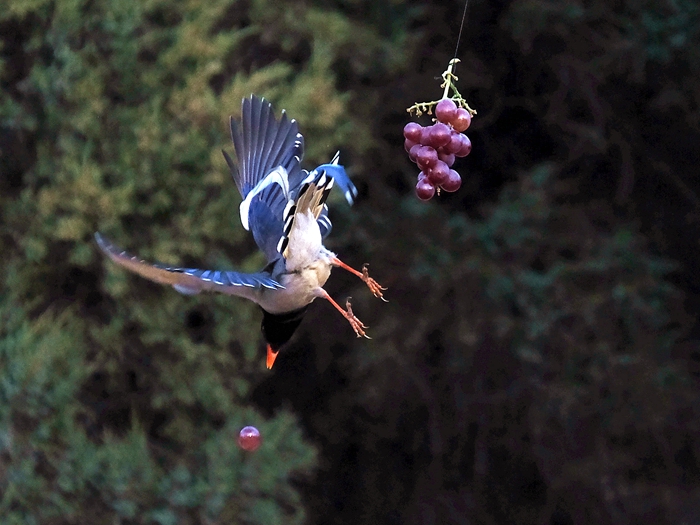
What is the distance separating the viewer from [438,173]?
166 cm

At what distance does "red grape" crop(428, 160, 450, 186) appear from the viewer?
65.4 inches

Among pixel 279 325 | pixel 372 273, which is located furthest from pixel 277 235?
pixel 372 273

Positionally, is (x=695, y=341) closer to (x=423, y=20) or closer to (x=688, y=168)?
(x=688, y=168)

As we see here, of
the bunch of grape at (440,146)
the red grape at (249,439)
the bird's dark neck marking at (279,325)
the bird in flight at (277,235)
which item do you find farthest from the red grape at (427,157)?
the red grape at (249,439)

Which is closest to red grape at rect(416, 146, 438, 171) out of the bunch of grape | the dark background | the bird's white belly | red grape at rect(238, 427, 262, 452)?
the bunch of grape

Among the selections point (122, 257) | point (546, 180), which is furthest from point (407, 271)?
A: point (122, 257)

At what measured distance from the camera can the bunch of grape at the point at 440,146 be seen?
1.60m

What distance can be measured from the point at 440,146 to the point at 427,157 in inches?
1.0

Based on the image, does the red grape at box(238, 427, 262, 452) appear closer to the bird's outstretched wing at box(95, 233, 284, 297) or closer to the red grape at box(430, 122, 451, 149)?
the bird's outstretched wing at box(95, 233, 284, 297)

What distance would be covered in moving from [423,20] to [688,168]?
1242mm

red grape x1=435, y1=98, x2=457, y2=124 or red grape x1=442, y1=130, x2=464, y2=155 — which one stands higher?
red grape x1=435, y1=98, x2=457, y2=124

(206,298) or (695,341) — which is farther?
(695,341)

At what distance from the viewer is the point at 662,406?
425cm

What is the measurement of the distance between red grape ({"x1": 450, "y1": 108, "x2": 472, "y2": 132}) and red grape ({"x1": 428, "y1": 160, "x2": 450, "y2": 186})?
8 cm
